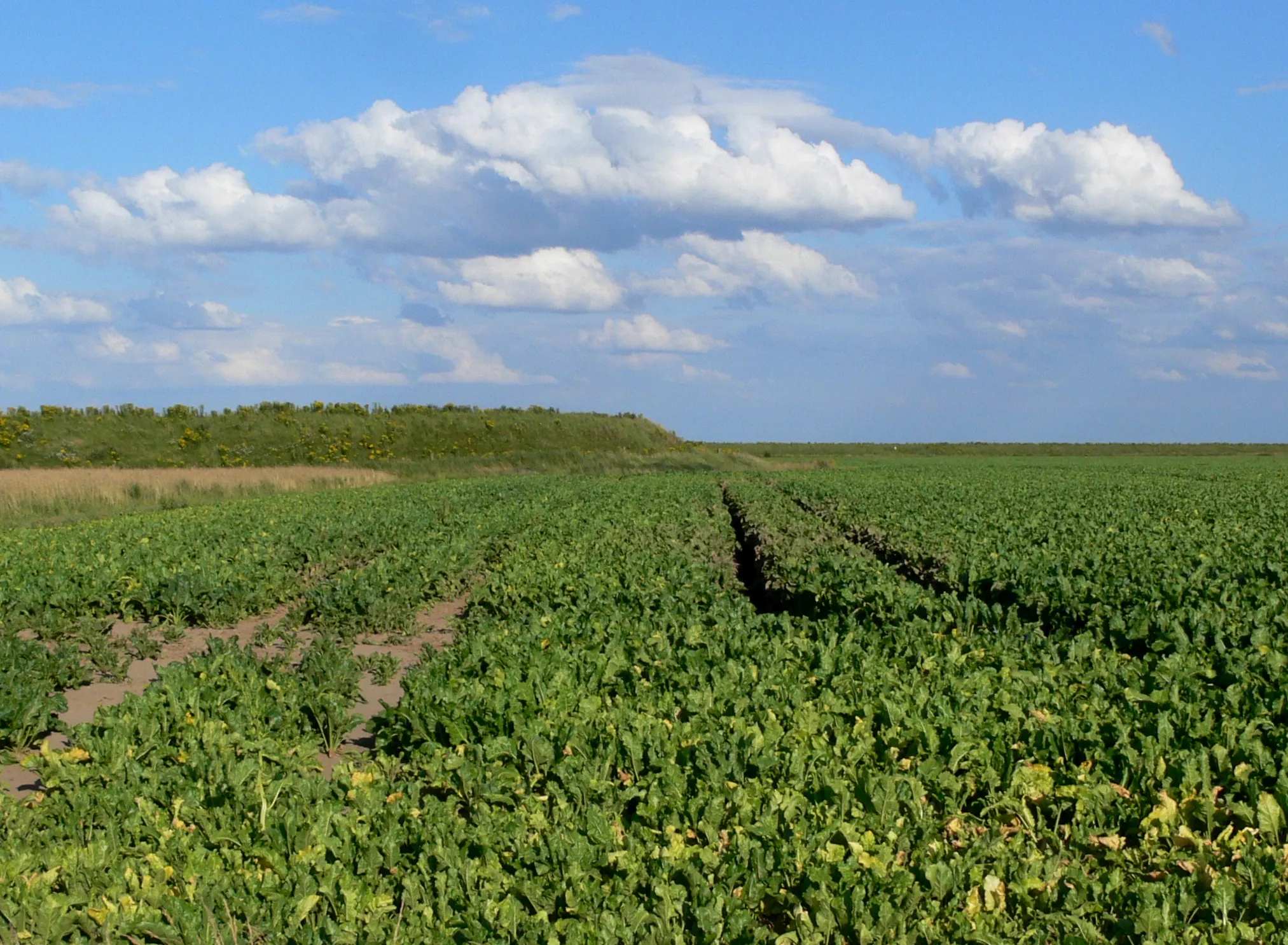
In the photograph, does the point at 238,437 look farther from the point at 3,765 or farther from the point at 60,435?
the point at 3,765

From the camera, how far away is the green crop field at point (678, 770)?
4.34 meters

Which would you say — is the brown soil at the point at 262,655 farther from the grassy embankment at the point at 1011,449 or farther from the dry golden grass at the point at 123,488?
the grassy embankment at the point at 1011,449

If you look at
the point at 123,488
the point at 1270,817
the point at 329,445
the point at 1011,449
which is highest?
the point at 1011,449

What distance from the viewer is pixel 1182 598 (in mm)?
10656

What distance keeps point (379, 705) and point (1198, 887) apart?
6.61 meters

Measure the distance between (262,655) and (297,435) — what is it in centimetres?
5068

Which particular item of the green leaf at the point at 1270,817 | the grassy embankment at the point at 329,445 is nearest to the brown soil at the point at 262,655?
the green leaf at the point at 1270,817

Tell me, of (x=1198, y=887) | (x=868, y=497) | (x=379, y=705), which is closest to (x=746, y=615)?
(x=379, y=705)

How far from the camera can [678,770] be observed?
17.9 feet

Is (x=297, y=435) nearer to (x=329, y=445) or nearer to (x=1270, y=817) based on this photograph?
(x=329, y=445)

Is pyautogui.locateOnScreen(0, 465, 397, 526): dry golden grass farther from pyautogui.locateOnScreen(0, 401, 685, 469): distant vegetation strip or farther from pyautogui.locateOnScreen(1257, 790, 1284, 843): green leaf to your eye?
pyautogui.locateOnScreen(1257, 790, 1284, 843): green leaf

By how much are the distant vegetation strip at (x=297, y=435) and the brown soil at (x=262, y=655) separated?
135 feet

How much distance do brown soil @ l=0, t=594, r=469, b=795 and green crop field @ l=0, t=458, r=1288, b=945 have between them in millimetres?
213

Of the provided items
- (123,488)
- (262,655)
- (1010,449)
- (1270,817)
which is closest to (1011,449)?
Answer: (1010,449)
